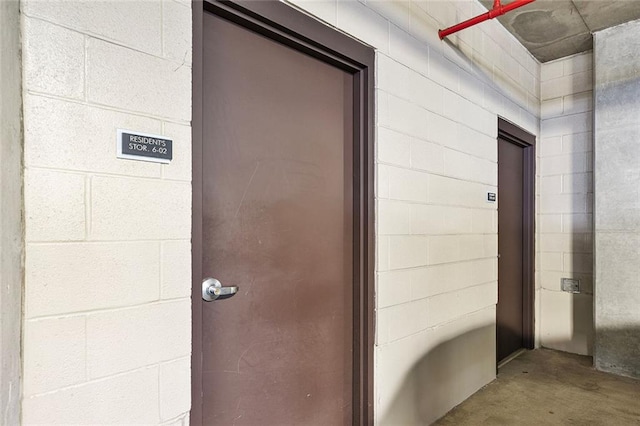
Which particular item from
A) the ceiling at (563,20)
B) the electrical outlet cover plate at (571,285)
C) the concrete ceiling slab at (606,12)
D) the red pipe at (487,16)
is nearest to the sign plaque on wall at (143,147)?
the red pipe at (487,16)

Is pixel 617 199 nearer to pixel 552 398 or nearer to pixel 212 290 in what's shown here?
pixel 552 398

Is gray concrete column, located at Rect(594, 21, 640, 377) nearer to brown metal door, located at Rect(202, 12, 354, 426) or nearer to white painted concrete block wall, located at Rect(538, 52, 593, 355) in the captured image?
white painted concrete block wall, located at Rect(538, 52, 593, 355)

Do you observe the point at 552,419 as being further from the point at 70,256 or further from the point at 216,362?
the point at 70,256

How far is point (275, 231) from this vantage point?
1.73 meters

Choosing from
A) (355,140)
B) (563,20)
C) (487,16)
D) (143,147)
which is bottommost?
(143,147)

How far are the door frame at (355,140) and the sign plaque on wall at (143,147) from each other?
11cm

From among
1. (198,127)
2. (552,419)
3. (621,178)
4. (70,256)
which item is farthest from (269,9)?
(621,178)

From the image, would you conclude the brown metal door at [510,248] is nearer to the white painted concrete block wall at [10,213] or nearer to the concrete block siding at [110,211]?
the concrete block siding at [110,211]

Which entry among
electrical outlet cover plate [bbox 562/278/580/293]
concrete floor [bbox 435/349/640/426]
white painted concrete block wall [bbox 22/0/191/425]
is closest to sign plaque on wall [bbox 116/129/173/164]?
white painted concrete block wall [bbox 22/0/191/425]

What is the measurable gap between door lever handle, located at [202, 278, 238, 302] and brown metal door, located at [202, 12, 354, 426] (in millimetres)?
32

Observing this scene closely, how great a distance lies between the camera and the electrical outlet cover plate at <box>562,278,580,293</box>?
3.86 meters

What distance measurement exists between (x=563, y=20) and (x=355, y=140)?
248cm

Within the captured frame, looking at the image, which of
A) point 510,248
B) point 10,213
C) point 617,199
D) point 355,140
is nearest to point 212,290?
point 10,213

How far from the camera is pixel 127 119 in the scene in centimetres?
120
